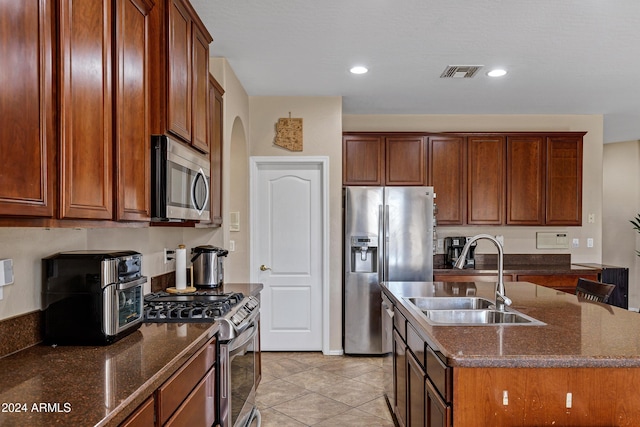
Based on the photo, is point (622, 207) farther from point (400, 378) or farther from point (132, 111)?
point (132, 111)

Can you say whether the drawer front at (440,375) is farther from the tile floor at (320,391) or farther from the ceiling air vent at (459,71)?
the ceiling air vent at (459,71)

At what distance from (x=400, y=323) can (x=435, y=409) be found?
82 cm

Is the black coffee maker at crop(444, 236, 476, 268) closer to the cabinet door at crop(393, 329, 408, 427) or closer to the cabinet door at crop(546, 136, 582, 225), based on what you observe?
the cabinet door at crop(546, 136, 582, 225)

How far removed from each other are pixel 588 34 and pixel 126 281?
3.17 m

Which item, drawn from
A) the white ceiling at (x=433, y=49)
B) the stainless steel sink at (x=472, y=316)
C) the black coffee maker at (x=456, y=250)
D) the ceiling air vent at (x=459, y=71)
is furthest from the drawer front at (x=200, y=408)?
the black coffee maker at (x=456, y=250)

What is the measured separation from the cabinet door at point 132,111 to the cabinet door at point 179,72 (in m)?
0.13

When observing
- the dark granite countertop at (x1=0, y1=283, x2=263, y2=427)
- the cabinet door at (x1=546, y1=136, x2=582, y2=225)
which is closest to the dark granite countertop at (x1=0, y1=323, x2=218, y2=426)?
the dark granite countertop at (x1=0, y1=283, x2=263, y2=427)

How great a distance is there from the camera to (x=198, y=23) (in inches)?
97.3

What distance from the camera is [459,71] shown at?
3.62 m

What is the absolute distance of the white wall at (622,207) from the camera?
6.72 metres

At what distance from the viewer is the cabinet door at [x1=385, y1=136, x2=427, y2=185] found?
15.9ft

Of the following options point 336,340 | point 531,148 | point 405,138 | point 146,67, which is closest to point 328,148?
point 405,138

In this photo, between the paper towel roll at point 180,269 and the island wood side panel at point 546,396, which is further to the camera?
the paper towel roll at point 180,269

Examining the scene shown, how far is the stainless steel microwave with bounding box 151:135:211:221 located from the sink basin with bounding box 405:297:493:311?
4.55 ft
